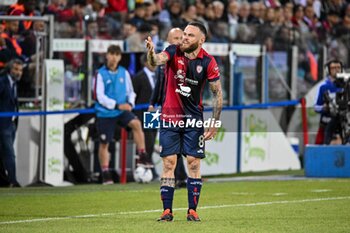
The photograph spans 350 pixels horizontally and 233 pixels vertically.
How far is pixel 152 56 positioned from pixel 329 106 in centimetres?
988

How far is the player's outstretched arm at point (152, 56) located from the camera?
1152 centimetres

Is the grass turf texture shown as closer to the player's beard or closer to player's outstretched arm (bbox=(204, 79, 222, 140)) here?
player's outstretched arm (bbox=(204, 79, 222, 140))

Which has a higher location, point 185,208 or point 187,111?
point 187,111

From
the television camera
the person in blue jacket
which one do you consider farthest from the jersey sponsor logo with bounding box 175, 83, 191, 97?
the television camera

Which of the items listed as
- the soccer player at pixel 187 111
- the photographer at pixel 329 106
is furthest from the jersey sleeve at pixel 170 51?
the photographer at pixel 329 106

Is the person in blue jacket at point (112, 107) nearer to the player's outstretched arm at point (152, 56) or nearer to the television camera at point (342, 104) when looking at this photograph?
the television camera at point (342, 104)

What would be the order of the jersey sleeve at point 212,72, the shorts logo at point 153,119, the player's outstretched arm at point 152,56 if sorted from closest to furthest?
the player's outstretched arm at point 152,56 < the jersey sleeve at point 212,72 < the shorts logo at point 153,119

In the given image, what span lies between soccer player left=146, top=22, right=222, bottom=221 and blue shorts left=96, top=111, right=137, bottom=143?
706 centimetres

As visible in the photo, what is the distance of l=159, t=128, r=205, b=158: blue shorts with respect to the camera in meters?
12.3

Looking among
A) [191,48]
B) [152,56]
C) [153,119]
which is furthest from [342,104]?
[152,56]

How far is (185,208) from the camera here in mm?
14289

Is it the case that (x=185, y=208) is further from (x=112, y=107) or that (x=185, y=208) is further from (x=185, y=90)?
(x=112, y=107)

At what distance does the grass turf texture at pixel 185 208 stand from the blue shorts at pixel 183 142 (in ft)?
2.59

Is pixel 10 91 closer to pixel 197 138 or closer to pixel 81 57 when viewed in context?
pixel 81 57
